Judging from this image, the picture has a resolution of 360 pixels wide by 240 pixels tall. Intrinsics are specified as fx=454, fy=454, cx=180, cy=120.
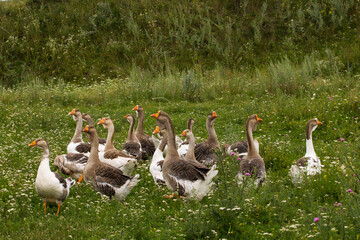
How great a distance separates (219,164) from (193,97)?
10.7m

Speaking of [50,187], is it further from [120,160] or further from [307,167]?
[307,167]

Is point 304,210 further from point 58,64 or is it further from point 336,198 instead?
point 58,64

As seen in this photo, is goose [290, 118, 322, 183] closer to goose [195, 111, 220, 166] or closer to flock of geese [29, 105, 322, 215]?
flock of geese [29, 105, 322, 215]

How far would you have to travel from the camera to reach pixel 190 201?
24.3 ft

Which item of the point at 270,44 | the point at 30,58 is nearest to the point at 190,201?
the point at 270,44

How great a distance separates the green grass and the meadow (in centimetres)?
3

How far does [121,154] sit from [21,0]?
23459 mm

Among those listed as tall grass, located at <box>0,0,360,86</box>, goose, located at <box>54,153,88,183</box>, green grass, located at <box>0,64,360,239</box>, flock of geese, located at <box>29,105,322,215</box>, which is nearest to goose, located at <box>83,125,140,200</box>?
flock of geese, located at <box>29,105,322,215</box>

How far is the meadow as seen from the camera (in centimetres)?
641

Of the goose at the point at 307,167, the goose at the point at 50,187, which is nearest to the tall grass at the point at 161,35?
the goose at the point at 307,167

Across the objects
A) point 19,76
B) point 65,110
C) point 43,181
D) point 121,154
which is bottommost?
point 19,76

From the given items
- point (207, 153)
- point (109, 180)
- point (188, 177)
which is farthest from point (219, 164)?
point (207, 153)

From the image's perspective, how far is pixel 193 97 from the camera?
17109 mm

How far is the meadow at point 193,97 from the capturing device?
6.41 metres
